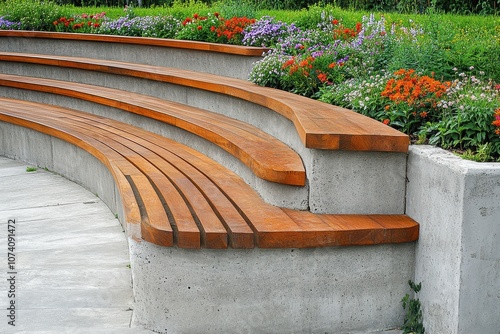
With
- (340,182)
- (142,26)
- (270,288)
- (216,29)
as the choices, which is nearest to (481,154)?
(340,182)

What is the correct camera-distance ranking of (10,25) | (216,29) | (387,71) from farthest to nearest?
(10,25), (216,29), (387,71)

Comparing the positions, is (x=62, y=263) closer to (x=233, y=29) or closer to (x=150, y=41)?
(x=233, y=29)

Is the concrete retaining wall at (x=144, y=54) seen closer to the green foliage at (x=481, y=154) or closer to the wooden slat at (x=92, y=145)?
the wooden slat at (x=92, y=145)

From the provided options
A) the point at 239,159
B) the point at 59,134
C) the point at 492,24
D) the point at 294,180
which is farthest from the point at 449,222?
the point at 59,134

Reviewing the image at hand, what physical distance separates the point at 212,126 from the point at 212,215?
5.88 feet

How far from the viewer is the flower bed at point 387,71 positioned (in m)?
3.91

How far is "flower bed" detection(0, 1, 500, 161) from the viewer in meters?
3.91

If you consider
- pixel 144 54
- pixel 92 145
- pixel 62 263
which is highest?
pixel 144 54

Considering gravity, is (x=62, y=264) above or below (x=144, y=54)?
below

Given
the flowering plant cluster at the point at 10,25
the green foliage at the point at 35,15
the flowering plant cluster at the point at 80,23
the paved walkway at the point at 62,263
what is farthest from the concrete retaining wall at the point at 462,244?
the flowering plant cluster at the point at 10,25

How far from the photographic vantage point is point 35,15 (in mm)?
10664

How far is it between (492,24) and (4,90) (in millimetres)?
6050

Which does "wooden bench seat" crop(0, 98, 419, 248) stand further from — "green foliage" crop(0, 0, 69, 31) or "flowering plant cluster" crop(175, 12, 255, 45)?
"green foliage" crop(0, 0, 69, 31)

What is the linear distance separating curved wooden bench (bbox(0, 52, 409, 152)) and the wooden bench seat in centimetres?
38
